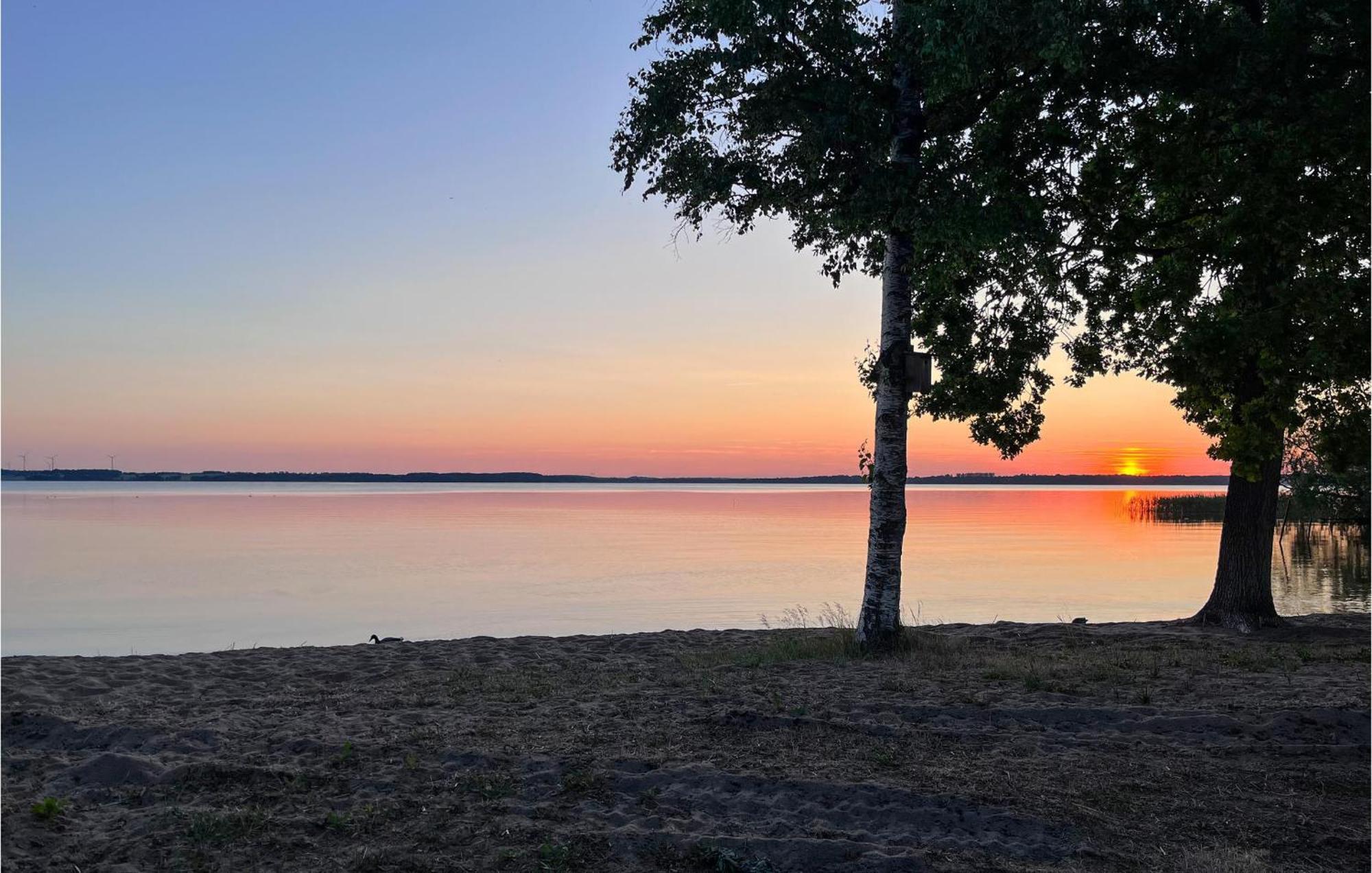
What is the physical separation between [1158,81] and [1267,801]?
31.7 feet

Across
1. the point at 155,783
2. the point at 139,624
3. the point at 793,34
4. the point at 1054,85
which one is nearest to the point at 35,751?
the point at 155,783

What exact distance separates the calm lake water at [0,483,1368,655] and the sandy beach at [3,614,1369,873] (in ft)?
36.1

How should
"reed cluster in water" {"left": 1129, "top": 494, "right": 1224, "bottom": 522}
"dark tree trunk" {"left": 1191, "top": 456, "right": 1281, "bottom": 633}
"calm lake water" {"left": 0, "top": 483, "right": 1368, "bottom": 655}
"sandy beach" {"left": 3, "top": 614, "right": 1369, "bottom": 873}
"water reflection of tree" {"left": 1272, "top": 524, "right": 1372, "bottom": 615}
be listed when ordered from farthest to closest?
"reed cluster in water" {"left": 1129, "top": 494, "right": 1224, "bottom": 522}, "water reflection of tree" {"left": 1272, "top": 524, "right": 1372, "bottom": 615}, "calm lake water" {"left": 0, "top": 483, "right": 1368, "bottom": 655}, "dark tree trunk" {"left": 1191, "top": 456, "right": 1281, "bottom": 633}, "sandy beach" {"left": 3, "top": 614, "right": 1369, "bottom": 873}

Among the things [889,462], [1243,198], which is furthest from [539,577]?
[1243,198]

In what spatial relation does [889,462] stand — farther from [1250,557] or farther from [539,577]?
[539,577]

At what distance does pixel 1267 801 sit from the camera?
6.88 m

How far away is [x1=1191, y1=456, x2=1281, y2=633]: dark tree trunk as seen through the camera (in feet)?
53.1

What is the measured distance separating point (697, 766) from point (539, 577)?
26.4m

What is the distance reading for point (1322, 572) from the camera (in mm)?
32594

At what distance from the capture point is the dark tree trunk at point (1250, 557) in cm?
1619

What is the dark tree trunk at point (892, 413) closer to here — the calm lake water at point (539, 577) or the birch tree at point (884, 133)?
the birch tree at point (884, 133)

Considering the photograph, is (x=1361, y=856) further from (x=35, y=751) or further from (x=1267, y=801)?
(x=35, y=751)

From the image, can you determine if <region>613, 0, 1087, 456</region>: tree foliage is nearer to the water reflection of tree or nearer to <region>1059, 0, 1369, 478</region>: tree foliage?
<region>1059, 0, 1369, 478</region>: tree foliage

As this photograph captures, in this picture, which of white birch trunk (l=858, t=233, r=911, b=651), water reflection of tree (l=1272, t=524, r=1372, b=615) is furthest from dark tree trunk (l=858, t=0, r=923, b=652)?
water reflection of tree (l=1272, t=524, r=1372, b=615)
